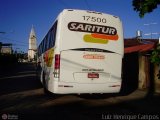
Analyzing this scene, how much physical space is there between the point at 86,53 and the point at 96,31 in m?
0.94

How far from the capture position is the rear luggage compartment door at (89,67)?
1039 centimetres

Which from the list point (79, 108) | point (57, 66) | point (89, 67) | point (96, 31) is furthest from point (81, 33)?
point (79, 108)

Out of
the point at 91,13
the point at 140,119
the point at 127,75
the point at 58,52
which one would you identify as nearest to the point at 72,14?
the point at 91,13

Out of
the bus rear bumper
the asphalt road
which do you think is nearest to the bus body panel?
the bus rear bumper

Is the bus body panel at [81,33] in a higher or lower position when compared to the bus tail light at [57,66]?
higher

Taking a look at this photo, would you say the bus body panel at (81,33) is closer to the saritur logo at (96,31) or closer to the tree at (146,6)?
the saritur logo at (96,31)

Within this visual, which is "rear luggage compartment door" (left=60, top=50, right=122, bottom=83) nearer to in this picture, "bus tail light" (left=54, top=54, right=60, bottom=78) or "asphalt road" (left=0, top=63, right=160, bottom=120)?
"bus tail light" (left=54, top=54, right=60, bottom=78)

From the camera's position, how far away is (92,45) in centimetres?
1077

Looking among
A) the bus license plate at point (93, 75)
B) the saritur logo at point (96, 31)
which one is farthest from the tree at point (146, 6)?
the bus license plate at point (93, 75)

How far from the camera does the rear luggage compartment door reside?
34.1 ft

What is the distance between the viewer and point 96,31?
10.9 metres

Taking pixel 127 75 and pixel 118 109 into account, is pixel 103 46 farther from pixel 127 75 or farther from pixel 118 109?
pixel 127 75

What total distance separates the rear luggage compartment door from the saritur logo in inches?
20.3

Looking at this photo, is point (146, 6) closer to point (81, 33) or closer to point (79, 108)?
point (81, 33)
